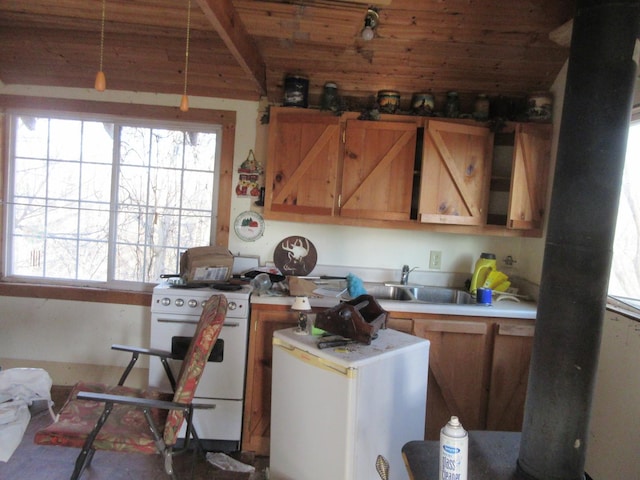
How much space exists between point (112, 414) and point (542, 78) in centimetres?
312

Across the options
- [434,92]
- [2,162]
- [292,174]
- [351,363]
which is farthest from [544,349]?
[2,162]

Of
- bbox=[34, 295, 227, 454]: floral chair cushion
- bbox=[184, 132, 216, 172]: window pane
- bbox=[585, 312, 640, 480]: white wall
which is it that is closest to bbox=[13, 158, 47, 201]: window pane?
bbox=[184, 132, 216, 172]: window pane

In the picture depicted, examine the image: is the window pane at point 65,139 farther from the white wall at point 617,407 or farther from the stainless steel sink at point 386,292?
the white wall at point 617,407

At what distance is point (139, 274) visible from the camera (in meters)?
3.16

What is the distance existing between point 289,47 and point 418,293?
181 cm

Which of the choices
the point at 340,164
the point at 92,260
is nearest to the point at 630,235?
the point at 340,164

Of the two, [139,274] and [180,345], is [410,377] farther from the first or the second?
[139,274]

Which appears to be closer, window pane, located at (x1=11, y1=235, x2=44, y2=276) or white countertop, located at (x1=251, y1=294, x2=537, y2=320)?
white countertop, located at (x1=251, y1=294, x2=537, y2=320)

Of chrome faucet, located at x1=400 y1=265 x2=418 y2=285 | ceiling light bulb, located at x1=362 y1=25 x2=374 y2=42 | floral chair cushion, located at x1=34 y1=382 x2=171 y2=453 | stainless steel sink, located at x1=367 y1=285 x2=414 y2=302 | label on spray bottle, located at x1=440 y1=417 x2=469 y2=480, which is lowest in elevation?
floral chair cushion, located at x1=34 y1=382 x2=171 y2=453

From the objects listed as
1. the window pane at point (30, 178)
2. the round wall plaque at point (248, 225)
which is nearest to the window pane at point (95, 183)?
the window pane at point (30, 178)

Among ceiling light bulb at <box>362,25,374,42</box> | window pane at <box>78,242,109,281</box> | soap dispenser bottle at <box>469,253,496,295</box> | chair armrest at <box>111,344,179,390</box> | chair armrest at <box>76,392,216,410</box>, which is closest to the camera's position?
chair armrest at <box>76,392,216,410</box>

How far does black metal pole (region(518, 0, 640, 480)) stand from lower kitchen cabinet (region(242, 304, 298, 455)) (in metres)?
1.43

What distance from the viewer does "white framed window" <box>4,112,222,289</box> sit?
10.2 feet

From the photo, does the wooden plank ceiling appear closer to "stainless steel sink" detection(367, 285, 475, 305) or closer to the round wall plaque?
the round wall plaque
